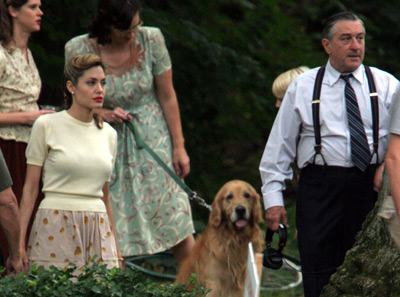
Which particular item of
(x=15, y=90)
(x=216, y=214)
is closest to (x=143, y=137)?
(x=15, y=90)

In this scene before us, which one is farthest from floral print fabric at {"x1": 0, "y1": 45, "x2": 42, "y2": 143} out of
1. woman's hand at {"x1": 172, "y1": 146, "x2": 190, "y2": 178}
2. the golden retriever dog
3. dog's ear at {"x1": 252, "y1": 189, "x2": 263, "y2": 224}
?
dog's ear at {"x1": 252, "y1": 189, "x2": 263, "y2": 224}

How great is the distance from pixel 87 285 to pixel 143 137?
8.93 ft

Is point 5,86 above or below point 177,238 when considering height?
above

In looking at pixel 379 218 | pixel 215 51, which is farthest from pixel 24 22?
pixel 215 51

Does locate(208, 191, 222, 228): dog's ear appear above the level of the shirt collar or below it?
below

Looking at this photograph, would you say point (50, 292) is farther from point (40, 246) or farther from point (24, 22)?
point (24, 22)

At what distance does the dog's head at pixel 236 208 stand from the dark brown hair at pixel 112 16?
75.4 inches

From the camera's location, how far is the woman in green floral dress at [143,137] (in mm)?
6664

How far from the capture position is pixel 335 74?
5.73m

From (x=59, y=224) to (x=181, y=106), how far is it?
→ 5212mm

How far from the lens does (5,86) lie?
235 inches

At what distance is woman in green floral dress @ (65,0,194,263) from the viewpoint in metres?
6.66

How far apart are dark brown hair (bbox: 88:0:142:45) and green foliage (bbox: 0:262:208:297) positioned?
2497 mm

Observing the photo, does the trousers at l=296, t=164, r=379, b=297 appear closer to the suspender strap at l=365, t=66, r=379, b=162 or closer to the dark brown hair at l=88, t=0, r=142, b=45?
the suspender strap at l=365, t=66, r=379, b=162
